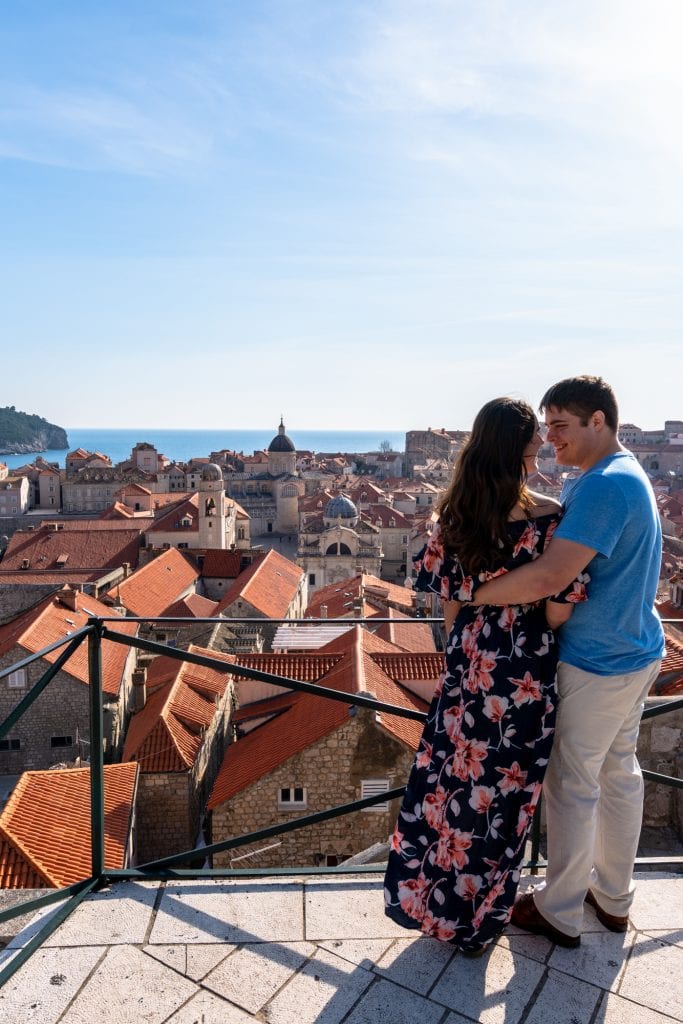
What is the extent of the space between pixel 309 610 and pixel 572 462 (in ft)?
87.5

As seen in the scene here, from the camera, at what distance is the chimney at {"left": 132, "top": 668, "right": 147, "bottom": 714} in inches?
753

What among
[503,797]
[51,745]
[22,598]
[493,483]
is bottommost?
[51,745]

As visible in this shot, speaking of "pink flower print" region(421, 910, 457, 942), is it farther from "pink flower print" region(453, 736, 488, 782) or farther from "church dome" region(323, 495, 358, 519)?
"church dome" region(323, 495, 358, 519)

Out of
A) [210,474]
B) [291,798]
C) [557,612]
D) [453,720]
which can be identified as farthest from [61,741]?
[210,474]

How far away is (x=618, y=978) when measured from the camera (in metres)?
2.63

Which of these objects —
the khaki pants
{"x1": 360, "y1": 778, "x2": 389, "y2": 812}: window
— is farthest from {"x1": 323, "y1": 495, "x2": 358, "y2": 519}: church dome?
the khaki pants

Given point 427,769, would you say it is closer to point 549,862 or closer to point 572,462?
point 549,862

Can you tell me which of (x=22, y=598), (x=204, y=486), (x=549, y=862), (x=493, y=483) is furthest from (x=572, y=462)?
(x=204, y=486)

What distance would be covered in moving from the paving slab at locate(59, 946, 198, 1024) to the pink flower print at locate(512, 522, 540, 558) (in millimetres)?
1905

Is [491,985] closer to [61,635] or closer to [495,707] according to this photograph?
[495,707]

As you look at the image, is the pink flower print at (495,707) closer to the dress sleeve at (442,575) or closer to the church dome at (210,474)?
the dress sleeve at (442,575)

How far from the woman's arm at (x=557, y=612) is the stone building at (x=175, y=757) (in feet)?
37.4

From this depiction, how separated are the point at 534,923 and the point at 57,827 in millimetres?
9532

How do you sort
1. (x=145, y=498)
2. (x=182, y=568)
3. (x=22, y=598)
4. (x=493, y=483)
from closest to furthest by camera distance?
(x=493, y=483), (x=22, y=598), (x=182, y=568), (x=145, y=498)
